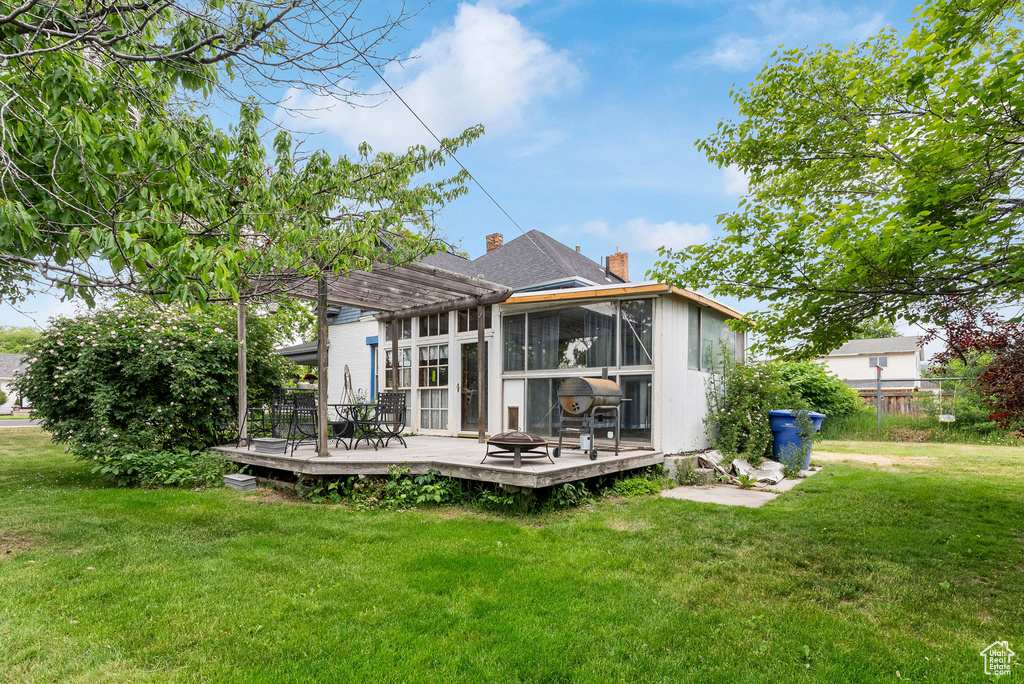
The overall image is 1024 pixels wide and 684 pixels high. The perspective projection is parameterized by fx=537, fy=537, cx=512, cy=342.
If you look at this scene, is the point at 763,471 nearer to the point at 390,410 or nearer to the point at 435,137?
the point at 390,410

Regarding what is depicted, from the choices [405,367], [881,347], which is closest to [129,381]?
[405,367]

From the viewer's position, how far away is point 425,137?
6.89 metres

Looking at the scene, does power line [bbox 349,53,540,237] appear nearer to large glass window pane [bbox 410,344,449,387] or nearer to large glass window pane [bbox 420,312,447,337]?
large glass window pane [bbox 420,312,447,337]

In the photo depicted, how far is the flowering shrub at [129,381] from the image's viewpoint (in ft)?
23.4

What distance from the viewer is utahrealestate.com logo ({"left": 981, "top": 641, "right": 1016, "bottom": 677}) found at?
2.60 meters

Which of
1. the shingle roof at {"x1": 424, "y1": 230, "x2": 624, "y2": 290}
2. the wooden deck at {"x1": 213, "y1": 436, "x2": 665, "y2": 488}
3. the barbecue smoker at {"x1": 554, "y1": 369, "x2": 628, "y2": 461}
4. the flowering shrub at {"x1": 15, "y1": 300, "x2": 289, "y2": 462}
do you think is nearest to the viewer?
the wooden deck at {"x1": 213, "y1": 436, "x2": 665, "y2": 488}

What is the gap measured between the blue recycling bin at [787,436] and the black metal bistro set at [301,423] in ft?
19.9

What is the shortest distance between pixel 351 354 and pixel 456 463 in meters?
7.95

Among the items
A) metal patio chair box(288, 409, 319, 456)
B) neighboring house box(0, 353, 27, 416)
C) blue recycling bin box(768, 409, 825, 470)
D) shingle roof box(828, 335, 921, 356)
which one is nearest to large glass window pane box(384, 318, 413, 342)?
metal patio chair box(288, 409, 319, 456)

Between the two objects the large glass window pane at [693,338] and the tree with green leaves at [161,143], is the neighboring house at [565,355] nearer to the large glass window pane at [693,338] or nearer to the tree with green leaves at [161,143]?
the large glass window pane at [693,338]

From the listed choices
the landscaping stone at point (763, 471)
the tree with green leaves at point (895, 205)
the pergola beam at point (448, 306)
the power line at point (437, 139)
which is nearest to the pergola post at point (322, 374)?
the power line at point (437, 139)

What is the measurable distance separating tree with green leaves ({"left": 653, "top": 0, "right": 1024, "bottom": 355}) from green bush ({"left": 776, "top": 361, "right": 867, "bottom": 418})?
6680 mm

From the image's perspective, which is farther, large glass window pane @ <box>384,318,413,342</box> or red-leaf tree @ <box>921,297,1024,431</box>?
large glass window pane @ <box>384,318,413,342</box>

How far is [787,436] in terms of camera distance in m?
8.80
